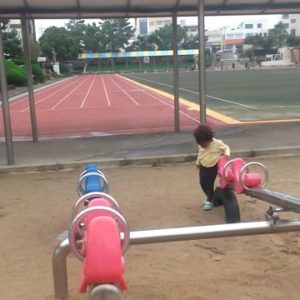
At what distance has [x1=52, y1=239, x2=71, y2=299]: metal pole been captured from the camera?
3.11m

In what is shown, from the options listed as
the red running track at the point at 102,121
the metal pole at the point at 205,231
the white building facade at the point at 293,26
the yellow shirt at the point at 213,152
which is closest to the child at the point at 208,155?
the yellow shirt at the point at 213,152

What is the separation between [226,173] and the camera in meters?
5.09

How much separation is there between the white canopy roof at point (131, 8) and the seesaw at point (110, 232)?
5898mm

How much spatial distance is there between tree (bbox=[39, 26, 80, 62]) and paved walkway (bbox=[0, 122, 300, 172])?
2875 inches

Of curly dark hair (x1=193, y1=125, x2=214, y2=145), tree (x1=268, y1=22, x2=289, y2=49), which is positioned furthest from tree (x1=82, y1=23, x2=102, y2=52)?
curly dark hair (x1=193, y1=125, x2=214, y2=145)

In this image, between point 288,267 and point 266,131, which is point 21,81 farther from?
point 288,267

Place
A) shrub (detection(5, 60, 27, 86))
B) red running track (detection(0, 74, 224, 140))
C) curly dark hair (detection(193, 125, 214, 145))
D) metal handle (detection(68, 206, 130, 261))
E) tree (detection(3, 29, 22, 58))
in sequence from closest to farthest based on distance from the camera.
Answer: metal handle (detection(68, 206, 130, 261)) → curly dark hair (detection(193, 125, 214, 145)) → red running track (detection(0, 74, 224, 140)) → shrub (detection(5, 60, 27, 86)) → tree (detection(3, 29, 22, 58))

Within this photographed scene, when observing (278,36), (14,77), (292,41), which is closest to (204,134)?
(14,77)

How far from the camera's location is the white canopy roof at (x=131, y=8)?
970cm

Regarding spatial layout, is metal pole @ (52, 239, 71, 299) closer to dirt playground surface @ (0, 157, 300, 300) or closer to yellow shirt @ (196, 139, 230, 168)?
dirt playground surface @ (0, 157, 300, 300)

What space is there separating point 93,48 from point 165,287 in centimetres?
10286

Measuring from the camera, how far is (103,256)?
82.9 inches

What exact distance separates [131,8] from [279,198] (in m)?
7.33

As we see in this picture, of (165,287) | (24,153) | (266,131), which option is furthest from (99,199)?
(266,131)
